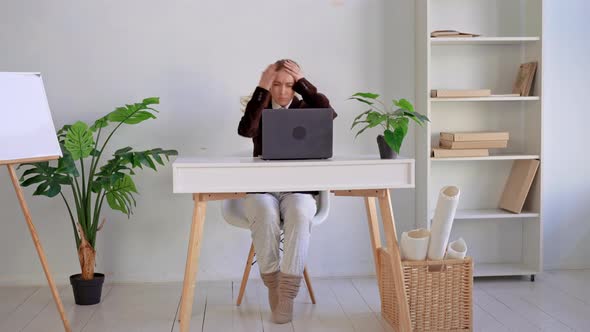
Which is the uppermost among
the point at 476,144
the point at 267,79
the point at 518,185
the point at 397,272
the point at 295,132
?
the point at 267,79

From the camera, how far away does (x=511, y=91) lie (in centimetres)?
438

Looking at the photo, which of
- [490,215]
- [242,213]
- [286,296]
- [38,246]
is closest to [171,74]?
[242,213]

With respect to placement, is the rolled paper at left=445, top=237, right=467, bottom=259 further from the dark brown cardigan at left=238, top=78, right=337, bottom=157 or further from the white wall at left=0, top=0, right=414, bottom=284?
the white wall at left=0, top=0, right=414, bottom=284

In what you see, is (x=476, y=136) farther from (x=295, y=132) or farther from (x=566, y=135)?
(x=295, y=132)

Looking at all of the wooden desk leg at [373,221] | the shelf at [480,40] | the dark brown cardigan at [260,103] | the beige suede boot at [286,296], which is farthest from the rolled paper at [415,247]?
the shelf at [480,40]

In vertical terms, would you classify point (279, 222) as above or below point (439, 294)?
above

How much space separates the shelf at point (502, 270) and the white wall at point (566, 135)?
30 centimetres

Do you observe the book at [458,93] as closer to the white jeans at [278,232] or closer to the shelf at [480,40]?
the shelf at [480,40]

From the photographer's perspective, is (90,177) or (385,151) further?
(90,177)

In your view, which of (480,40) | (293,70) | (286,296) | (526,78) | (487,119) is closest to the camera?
(286,296)

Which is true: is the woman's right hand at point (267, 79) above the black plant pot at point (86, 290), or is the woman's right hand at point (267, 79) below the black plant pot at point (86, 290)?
above

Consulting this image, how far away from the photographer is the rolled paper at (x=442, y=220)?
10.1ft

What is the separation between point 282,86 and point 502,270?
5.70 feet

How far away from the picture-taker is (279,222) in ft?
11.1
